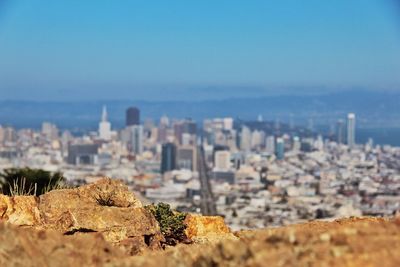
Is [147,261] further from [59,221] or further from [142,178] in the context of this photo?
[142,178]

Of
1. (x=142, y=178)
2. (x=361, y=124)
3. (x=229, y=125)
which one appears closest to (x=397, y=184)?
(x=142, y=178)

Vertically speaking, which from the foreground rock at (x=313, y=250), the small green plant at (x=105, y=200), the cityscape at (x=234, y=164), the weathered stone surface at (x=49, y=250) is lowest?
the cityscape at (x=234, y=164)

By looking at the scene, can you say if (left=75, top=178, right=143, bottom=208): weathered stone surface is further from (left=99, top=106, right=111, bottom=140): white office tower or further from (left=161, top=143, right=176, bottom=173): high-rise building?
(left=99, top=106, right=111, bottom=140): white office tower

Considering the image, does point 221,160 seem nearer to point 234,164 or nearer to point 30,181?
point 234,164

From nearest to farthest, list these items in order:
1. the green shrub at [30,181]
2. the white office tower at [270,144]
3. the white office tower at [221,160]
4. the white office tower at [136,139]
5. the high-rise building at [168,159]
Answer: the green shrub at [30,181] → the white office tower at [221,160] → the high-rise building at [168,159] → the white office tower at [270,144] → the white office tower at [136,139]

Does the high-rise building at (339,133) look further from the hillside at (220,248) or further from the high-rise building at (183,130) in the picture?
the hillside at (220,248)

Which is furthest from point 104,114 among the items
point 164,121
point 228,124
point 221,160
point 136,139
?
point 221,160

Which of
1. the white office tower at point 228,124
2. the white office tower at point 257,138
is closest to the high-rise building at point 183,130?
the white office tower at point 228,124

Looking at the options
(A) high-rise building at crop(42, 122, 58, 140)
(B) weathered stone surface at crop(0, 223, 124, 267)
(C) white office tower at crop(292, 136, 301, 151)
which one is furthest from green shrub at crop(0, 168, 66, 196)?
(A) high-rise building at crop(42, 122, 58, 140)
